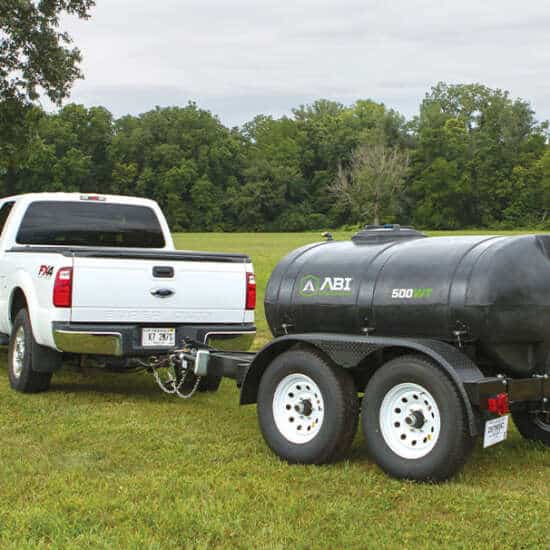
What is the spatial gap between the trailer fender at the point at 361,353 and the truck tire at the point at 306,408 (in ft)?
0.30

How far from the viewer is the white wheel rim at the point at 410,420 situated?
18.0ft

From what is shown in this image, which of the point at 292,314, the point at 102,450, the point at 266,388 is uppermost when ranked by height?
the point at 292,314

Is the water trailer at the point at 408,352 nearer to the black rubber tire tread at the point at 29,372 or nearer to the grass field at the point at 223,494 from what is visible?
the grass field at the point at 223,494

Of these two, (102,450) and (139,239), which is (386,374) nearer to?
(102,450)

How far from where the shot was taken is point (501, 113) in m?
93.1

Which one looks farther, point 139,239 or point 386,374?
point 139,239

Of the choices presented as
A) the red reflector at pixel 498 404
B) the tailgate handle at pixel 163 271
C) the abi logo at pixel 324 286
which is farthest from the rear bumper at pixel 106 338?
the red reflector at pixel 498 404

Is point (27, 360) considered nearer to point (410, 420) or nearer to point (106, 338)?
point (106, 338)

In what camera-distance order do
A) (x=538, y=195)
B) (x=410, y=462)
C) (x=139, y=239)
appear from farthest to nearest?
(x=538, y=195) → (x=139, y=239) → (x=410, y=462)

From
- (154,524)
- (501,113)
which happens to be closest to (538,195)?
(501,113)

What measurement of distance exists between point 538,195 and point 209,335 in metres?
79.2

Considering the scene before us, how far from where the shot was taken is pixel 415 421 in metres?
5.54

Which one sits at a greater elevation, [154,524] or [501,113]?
[501,113]

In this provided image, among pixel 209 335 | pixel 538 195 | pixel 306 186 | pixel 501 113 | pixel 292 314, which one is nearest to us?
pixel 292 314
